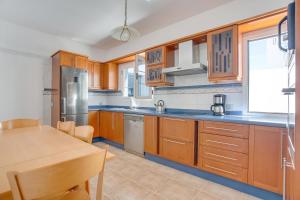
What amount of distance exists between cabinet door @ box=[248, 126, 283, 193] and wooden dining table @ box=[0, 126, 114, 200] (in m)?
1.62

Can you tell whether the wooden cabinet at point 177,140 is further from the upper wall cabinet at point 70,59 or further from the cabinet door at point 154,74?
the upper wall cabinet at point 70,59

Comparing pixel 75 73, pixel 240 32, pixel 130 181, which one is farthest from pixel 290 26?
pixel 75 73

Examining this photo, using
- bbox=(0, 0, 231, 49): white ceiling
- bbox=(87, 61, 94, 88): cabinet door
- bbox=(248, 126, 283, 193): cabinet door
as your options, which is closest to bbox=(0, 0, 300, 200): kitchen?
bbox=(248, 126, 283, 193): cabinet door

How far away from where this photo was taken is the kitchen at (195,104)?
5.89 feet

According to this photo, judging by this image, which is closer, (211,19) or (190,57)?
(211,19)

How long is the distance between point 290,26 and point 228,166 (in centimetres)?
164

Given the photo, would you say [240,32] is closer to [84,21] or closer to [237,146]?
[237,146]

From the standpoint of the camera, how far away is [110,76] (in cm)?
445

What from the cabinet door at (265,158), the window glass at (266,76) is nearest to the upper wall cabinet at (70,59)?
the window glass at (266,76)

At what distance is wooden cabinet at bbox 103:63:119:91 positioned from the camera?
14.6ft

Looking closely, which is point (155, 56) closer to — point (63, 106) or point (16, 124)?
point (63, 106)

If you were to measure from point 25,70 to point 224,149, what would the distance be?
12.7 ft

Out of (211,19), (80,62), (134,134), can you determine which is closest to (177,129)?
(134,134)

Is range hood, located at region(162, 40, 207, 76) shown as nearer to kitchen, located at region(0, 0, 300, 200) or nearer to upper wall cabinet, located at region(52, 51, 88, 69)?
kitchen, located at region(0, 0, 300, 200)
